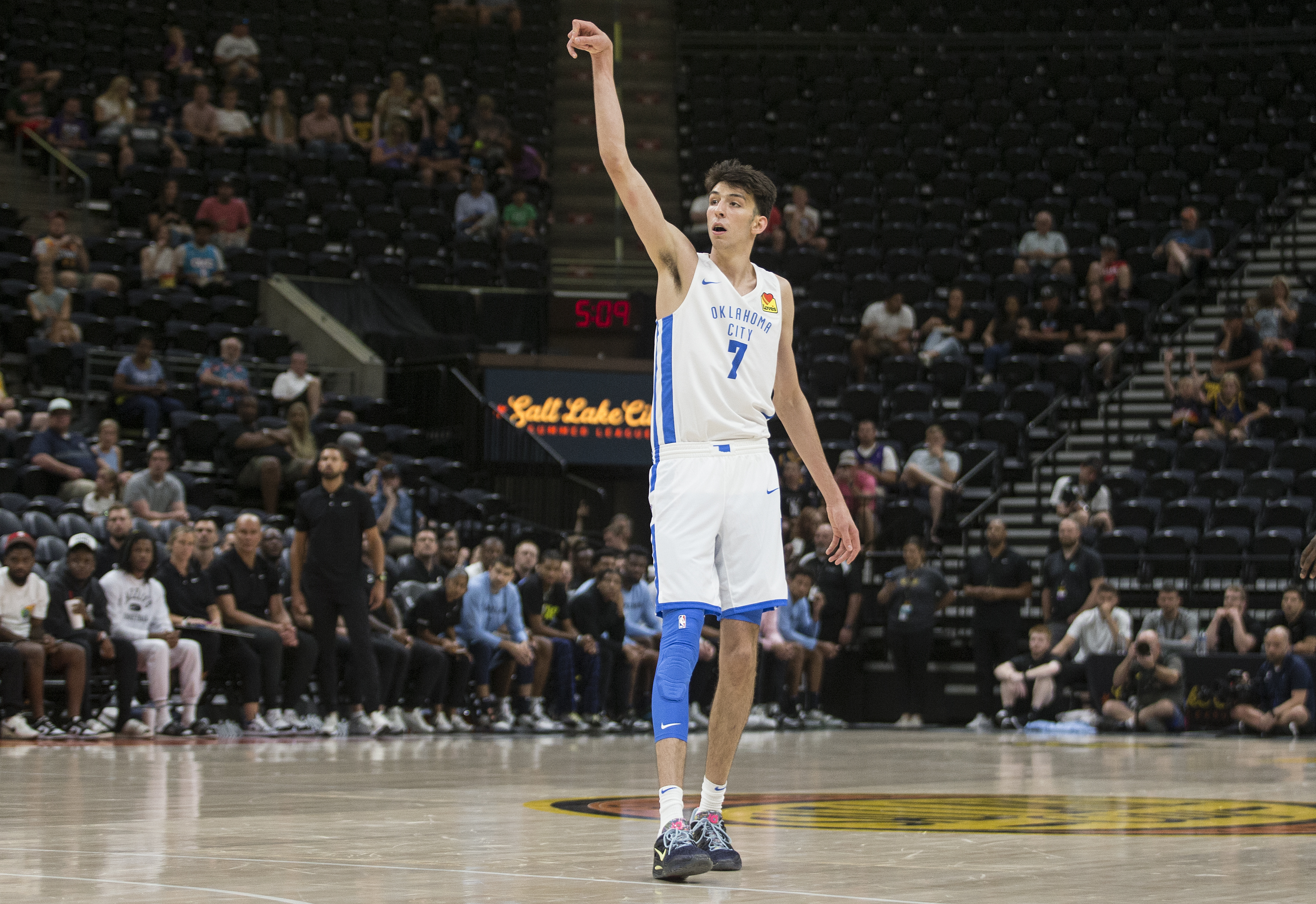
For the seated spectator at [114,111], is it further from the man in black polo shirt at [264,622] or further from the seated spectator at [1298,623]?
the seated spectator at [1298,623]

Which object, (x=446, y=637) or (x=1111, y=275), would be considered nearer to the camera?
(x=446, y=637)

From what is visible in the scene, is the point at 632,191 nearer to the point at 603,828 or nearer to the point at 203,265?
the point at 603,828

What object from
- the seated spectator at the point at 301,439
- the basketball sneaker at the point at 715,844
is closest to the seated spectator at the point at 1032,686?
the seated spectator at the point at 301,439

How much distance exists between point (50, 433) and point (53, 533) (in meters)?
1.70

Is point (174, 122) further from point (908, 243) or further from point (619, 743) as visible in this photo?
point (619, 743)

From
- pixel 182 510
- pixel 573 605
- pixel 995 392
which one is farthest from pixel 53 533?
pixel 995 392

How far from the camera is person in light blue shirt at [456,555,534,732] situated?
1335 cm

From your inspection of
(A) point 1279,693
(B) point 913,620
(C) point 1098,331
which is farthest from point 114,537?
(C) point 1098,331

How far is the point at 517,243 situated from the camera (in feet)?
68.9

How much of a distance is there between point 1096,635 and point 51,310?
33.9 feet

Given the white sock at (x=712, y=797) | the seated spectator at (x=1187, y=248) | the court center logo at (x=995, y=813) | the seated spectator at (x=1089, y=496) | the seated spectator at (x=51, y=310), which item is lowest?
the court center logo at (x=995, y=813)

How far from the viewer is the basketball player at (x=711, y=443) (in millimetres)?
4734

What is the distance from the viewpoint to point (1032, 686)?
15469 millimetres

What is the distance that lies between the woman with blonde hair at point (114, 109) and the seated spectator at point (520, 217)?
4723 mm
